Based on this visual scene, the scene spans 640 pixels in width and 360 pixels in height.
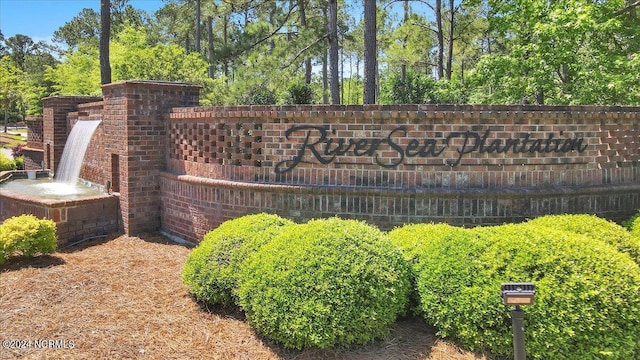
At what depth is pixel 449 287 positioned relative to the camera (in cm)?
370

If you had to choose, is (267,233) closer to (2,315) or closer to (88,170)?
(2,315)

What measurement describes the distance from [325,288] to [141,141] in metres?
5.09

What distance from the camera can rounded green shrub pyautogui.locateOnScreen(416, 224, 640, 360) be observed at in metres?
3.37

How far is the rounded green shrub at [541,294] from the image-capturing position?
3367 mm

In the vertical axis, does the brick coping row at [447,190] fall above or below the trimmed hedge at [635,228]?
above

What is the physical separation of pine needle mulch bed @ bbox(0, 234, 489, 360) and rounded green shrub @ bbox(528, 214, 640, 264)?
168 cm

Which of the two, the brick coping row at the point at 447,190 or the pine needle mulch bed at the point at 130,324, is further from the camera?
the brick coping row at the point at 447,190

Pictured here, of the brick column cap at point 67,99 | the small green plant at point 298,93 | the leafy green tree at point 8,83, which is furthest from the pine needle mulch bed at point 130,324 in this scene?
the leafy green tree at point 8,83

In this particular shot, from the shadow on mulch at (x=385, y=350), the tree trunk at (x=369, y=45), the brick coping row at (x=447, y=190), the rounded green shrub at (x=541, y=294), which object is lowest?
the shadow on mulch at (x=385, y=350)

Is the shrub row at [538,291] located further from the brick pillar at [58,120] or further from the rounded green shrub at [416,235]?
the brick pillar at [58,120]

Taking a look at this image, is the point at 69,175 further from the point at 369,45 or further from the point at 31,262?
the point at 369,45

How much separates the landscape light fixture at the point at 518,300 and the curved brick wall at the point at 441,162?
245 centimetres

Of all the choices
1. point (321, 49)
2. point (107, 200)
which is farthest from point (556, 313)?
point (321, 49)

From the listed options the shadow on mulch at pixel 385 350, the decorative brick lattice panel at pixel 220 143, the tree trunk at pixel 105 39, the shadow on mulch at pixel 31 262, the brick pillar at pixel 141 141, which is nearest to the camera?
the shadow on mulch at pixel 385 350
